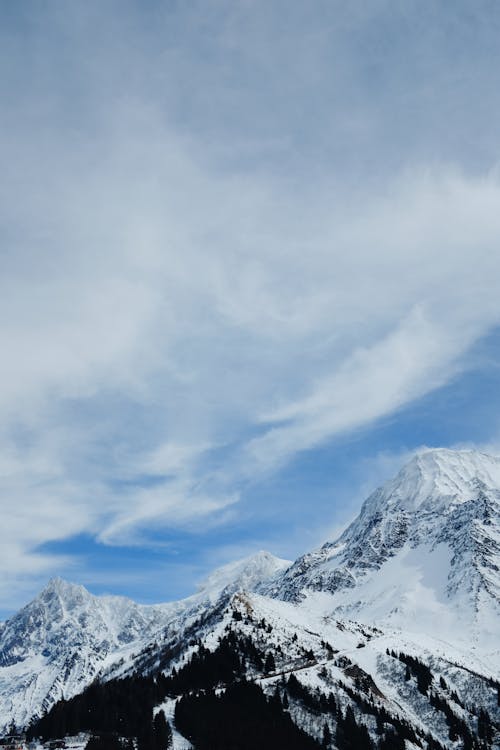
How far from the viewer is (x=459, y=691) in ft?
636

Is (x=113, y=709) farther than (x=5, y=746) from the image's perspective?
Yes

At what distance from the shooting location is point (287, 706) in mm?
159250

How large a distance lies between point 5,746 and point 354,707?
288 ft

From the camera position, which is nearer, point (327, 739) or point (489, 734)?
point (327, 739)

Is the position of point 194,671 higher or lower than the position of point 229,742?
higher

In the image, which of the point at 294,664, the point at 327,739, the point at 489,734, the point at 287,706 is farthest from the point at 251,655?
the point at 489,734

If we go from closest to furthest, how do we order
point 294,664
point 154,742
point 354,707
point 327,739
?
point 154,742, point 327,739, point 354,707, point 294,664

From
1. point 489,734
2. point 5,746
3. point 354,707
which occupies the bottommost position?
point 489,734

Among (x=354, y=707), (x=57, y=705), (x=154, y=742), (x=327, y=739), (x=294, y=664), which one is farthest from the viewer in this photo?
(x=294, y=664)

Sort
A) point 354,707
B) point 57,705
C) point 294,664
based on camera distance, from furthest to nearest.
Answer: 1. point 294,664
2. point 57,705
3. point 354,707

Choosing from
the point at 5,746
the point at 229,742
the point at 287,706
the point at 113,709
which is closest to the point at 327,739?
the point at 287,706

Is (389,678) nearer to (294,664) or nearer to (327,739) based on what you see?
(294,664)

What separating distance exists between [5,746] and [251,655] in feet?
257

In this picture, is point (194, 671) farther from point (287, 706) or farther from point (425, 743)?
point (425, 743)
